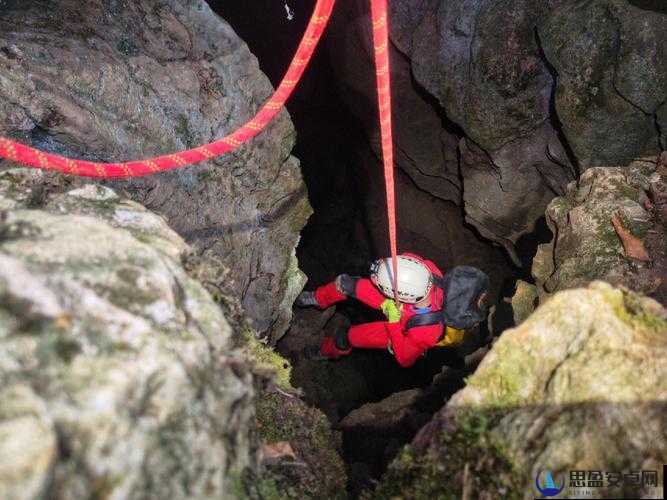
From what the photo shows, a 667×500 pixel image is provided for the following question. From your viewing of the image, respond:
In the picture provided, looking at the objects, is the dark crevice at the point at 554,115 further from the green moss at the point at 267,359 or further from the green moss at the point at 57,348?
the green moss at the point at 57,348

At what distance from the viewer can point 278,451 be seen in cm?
294

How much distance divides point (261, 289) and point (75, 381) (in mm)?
4645

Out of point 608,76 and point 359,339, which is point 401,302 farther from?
point 608,76

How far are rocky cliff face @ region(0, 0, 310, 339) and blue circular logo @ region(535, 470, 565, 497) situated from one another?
4195 millimetres

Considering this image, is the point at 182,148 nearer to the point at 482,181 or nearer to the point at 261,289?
the point at 261,289

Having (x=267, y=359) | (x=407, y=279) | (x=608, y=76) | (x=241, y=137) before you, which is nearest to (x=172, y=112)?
(x=241, y=137)

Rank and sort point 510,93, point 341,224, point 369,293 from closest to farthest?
→ point 369,293 → point 510,93 → point 341,224

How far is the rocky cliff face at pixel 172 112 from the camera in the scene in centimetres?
397

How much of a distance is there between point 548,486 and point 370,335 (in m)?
5.15

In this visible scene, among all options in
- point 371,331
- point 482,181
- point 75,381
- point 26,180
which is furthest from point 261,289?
point 482,181

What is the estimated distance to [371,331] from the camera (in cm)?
717

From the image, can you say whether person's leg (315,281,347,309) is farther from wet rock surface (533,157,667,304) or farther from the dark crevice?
the dark crevice

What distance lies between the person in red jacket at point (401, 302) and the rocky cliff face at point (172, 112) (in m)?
1.22

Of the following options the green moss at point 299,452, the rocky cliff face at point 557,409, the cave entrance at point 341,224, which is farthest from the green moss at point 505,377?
the cave entrance at point 341,224
